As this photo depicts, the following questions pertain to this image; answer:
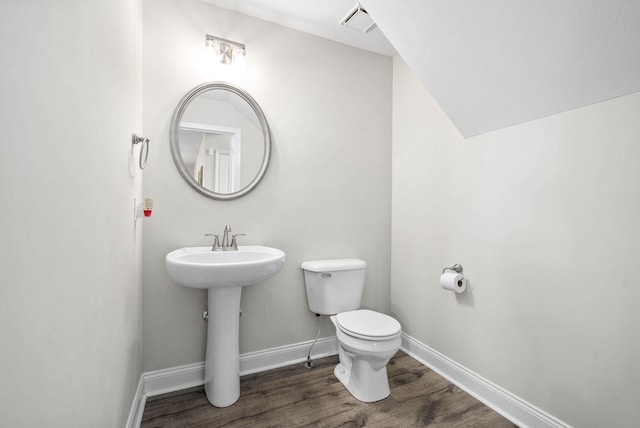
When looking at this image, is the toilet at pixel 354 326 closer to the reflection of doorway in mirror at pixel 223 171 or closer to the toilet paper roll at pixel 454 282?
the toilet paper roll at pixel 454 282

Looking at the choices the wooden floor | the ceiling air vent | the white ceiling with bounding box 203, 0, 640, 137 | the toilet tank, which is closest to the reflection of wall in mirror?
the toilet tank

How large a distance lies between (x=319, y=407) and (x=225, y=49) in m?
2.22

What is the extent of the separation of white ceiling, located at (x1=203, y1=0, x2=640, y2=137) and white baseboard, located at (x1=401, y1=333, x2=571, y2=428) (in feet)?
4.74

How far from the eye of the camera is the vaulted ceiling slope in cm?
103

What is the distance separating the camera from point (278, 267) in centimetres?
165

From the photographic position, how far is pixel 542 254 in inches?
59.3

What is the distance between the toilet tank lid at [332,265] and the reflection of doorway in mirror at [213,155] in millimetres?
719

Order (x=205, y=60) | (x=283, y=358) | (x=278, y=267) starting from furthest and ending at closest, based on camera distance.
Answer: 1. (x=283, y=358)
2. (x=205, y=60)
3. (x=278, y=267)

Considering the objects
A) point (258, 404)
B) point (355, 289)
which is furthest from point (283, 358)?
point (355, 289)

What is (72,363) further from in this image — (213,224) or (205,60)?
(205,60)

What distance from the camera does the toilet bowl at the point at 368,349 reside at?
1.68m

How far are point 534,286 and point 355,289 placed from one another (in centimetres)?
108

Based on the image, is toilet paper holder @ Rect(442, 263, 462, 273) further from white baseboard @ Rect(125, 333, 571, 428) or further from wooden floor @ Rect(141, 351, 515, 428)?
wooden floor @ Rect(141, 351, 515, 428)

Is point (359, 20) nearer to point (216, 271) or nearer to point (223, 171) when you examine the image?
point (223, 171)
